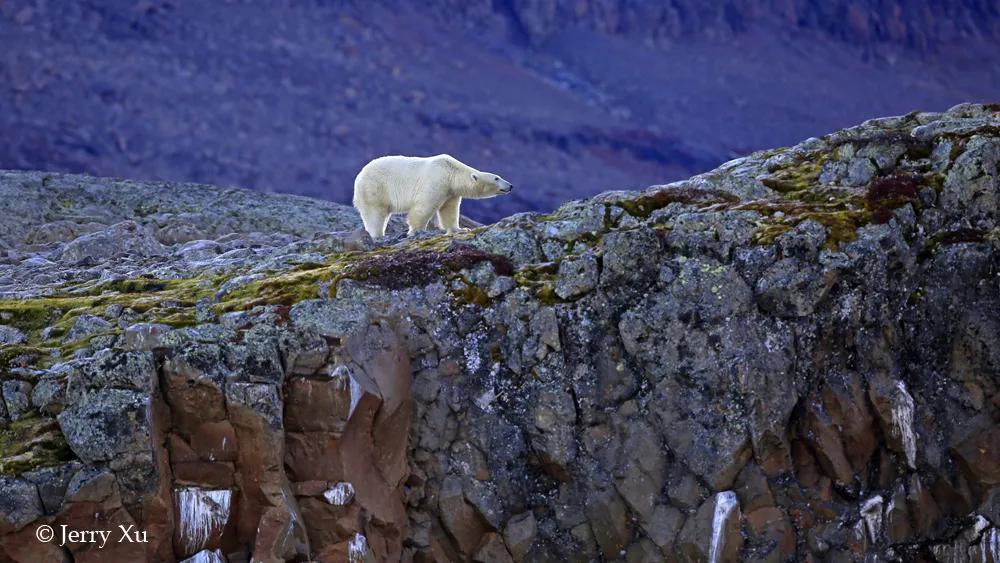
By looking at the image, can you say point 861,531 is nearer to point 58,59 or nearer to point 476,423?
point 476,423

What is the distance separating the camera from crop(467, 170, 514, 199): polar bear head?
1163 inches

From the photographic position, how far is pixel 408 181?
95.9ft

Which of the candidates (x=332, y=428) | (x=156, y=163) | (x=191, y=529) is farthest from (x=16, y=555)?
(x=156, y=163)

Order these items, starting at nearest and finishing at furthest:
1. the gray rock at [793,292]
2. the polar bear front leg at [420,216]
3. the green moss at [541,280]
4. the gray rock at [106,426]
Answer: the gray rock at [106,426], the gray rock at [793,292], the green moss at [541,280], the polar bear front leg at [420,216]

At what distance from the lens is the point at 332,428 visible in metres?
21.0

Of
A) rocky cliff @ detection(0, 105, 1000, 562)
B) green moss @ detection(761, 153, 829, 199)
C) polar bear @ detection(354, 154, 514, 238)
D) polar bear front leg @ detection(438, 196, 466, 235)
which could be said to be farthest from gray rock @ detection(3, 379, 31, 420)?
green moss @ detection(761, 153, 829, 199)

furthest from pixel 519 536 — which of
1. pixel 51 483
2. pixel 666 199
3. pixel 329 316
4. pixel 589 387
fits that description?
pixel 51 483

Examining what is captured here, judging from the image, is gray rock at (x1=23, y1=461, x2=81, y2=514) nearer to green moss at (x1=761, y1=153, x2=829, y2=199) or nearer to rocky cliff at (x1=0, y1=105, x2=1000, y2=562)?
rocky cliff at (x1=0, y1=105, x2=1000, y2=562)

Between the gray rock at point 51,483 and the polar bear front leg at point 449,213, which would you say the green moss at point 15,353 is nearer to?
the gray rock at point 51,483

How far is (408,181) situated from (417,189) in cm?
40

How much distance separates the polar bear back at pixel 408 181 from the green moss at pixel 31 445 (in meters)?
10.9

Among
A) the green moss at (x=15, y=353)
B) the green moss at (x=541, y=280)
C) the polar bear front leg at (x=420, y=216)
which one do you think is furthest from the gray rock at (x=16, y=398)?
the polar bear front leg at (x=420, y=216)

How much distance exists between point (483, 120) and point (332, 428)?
180m

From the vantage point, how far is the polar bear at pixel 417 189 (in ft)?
94.2
